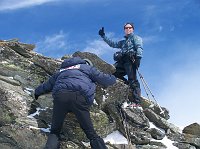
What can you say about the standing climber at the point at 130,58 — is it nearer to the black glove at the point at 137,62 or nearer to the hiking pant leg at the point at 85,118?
the black glove at the point at 137,62

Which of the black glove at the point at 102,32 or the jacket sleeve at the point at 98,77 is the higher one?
the black glove at the point at 102,32

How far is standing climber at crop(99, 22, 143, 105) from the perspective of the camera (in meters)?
18.5

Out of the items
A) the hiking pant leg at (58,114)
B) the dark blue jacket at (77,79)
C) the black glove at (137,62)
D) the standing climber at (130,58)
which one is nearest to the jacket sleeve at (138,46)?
the standing climber at (130,58)

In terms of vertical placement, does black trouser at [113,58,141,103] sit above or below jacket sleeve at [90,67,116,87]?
above

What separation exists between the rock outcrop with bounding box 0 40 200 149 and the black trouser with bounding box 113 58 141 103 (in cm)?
42

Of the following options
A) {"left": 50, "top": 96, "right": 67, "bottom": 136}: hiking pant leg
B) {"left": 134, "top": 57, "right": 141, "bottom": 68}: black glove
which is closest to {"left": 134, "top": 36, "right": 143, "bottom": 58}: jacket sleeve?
{"left": 134, "top": 57, "right": 141, "bottom": 68}: black glove

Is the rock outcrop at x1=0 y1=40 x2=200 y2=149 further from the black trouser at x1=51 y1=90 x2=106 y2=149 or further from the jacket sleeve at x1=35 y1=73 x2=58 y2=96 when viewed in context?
the black trouser at x1=51 y1=90 x2=106 y2=149

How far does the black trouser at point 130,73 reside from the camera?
1841cm

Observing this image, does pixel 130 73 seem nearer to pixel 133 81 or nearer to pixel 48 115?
pixel 133 81

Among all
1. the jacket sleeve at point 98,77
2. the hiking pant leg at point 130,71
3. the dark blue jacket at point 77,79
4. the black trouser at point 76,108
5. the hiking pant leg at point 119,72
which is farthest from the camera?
the hiking pant leg at point 119,72

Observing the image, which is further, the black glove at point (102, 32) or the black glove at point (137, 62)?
the black glove at point (102, 32)

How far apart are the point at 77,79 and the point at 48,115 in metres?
3.03

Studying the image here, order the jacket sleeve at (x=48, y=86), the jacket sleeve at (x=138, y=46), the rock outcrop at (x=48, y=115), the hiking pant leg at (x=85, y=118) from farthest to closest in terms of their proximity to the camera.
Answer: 1. the jacket sleeve at (x=138, y=46)
2. the rock outcrop at (x=48, y=115)
3. the jacket sleeve at (x=48, y=86)
4. the hiking pant leg at (x=85, y=118)

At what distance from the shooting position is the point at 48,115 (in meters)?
15.1
